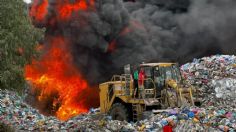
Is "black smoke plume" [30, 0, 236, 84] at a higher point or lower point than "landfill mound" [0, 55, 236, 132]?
higher

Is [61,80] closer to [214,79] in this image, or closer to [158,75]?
[214,79]

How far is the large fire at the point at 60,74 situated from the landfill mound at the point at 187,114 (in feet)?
4.44

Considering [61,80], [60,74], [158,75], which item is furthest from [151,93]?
[60,74]

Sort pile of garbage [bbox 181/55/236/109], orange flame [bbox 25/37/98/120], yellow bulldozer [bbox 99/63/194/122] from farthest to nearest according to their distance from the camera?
orange flame [bbox 25/37/98/120], pile of garbage [bbox 181/55/236/109], yellow bulldozer [bbox 99/63/194/122]

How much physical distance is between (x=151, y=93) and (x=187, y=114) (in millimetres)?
1829

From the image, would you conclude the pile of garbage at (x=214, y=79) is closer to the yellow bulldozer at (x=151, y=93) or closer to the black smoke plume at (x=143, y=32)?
the yellow bulldozer at (x=151, y=93)

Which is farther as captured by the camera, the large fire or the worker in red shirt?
the large fire

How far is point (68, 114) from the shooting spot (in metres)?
19.2

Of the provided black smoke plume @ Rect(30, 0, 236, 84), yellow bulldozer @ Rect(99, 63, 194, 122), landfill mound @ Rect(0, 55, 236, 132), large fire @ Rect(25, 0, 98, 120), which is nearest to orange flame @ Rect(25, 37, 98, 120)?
large fire @ Rect(25, 0, 98, 120)

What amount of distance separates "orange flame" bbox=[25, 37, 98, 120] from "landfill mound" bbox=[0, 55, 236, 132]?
4.34 feet

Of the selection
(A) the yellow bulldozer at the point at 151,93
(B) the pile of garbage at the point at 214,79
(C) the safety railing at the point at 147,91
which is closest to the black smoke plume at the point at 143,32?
(B) the pile of garbage at the point at 214,79

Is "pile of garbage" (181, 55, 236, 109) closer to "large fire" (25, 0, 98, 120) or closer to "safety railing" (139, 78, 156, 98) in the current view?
"safety railing" (139, 78, 156, 98)

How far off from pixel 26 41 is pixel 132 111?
16.8ft

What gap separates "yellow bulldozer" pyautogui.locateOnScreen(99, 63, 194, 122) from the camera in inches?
515
